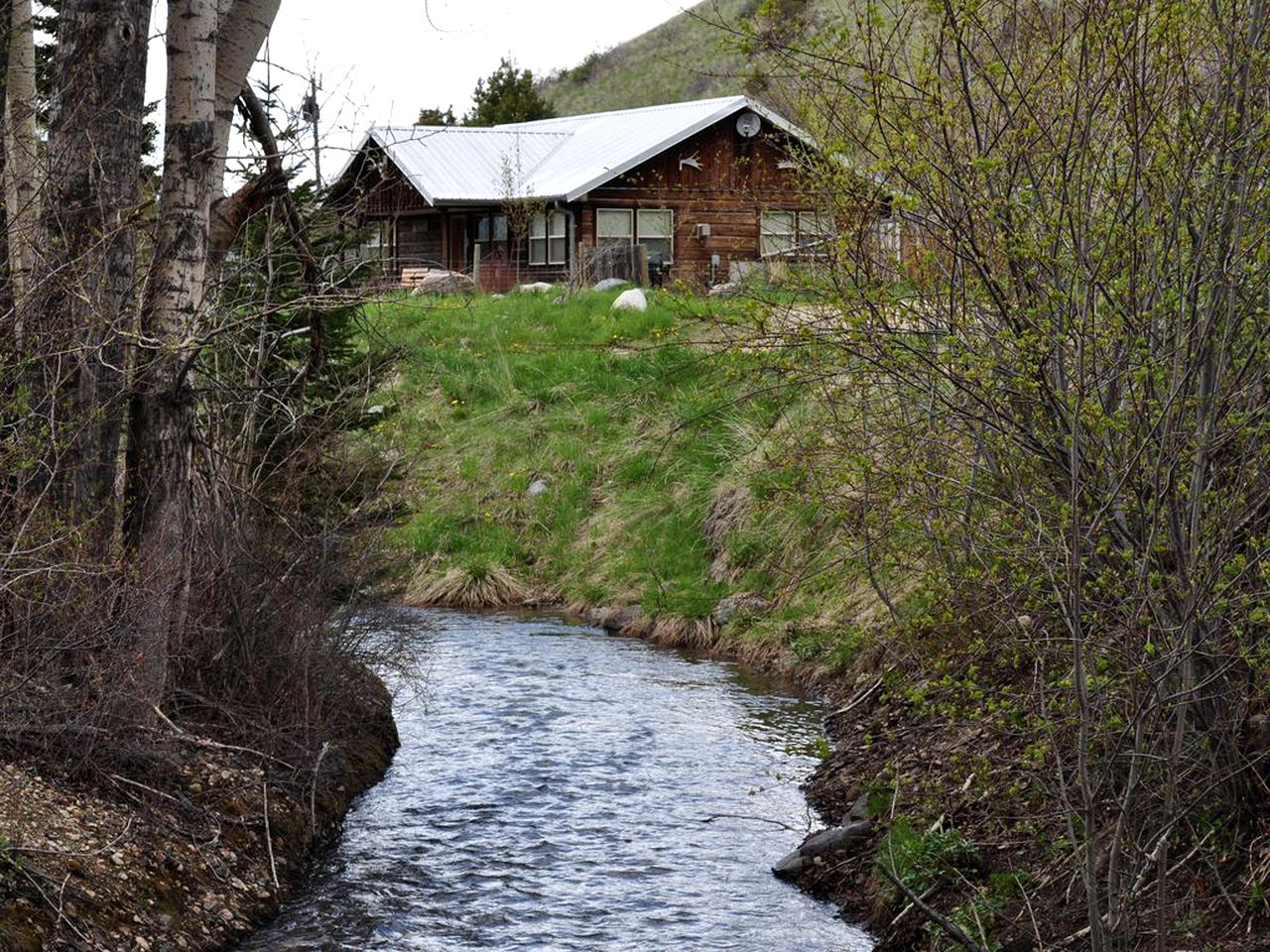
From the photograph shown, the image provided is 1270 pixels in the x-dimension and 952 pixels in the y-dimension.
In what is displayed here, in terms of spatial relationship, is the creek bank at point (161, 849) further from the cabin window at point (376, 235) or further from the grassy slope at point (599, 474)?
the grassy slope at point (599, 474)

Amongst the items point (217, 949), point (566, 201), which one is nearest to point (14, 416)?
point (217, 949)

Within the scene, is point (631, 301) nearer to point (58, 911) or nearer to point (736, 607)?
point (736, 607)

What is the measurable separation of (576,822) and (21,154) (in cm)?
559

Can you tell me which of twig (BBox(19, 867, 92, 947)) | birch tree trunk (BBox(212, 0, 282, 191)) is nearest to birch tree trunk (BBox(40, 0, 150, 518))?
birch tree trunk (BBox(212, 0, 282, 191))

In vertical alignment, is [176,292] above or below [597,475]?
above

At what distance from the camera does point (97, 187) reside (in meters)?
9.05

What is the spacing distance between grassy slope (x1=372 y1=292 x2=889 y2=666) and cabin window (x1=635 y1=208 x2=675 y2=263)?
1023 centimetres

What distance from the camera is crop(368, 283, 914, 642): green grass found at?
56.5 feet

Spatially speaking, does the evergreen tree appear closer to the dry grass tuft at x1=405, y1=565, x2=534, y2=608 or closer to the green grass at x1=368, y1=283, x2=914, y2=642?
the green grass at x1=368, y1=283, x2=914, y2=642

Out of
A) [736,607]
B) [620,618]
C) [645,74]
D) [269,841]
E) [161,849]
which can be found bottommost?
[620,618]

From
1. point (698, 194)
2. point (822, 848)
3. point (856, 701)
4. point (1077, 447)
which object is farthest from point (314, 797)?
point (698, 194)

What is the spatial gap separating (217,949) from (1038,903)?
4070mm

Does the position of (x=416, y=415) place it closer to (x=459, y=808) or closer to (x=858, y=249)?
(x=459, y=808)

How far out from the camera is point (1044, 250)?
647 centimetres
